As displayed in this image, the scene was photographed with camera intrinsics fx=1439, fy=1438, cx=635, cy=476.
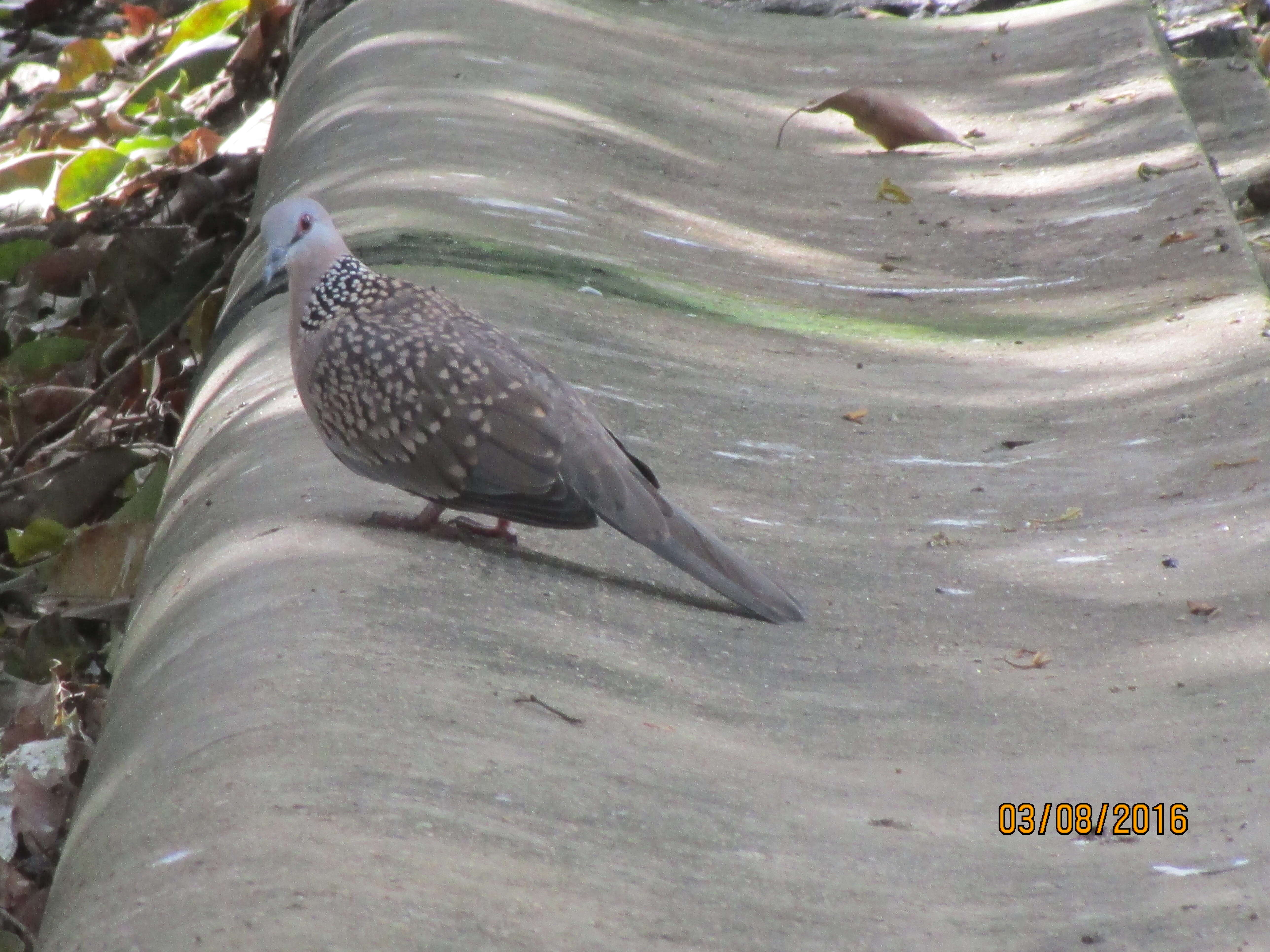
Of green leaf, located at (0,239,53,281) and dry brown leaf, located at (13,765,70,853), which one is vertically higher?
green leaf, located at (0,239,53,281)

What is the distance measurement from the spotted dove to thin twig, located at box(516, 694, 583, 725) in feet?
1.78

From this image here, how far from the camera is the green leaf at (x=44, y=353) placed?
6141mm

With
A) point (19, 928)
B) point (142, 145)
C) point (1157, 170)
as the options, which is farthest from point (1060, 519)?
point (142, 145)

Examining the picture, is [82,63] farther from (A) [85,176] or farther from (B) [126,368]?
(B) [126,368]

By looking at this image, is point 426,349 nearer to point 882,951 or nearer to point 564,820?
point 564,820

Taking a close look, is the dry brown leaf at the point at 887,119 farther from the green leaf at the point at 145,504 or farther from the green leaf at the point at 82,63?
the green leaf at the point at 82,63

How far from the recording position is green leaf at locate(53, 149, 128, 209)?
7.33 meters

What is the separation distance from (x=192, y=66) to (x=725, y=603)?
6.59 metres

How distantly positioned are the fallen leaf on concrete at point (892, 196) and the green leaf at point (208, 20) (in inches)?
181

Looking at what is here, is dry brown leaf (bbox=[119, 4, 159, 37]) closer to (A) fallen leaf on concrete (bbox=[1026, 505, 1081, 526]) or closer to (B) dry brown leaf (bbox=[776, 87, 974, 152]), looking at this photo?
(B) dry brown leaf (bbox=[776, 87, 974, 152])

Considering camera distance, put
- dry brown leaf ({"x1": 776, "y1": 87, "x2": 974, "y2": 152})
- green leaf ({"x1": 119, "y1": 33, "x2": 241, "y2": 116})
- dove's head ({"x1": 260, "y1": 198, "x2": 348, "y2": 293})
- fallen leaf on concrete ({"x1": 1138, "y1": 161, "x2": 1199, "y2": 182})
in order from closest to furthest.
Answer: dove's head ({"x1": 260, "y1": 198, "x2": 348, "y2": 293}), fallen leaf on concrete ({"x1": 1138, "y1": 161, "x2": 1199, "y2": 182}), dry brown leaf ({"x1": 776, "y1": 87, "x2": 974, "y2": 152}), green leaf ({"x1": 119, "y1": 33, "x2": 241, "y2": 116})

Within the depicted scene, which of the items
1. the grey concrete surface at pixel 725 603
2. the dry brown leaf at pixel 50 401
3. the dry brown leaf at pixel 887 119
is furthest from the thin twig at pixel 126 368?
the dry brown leaf at pixel 887 119
